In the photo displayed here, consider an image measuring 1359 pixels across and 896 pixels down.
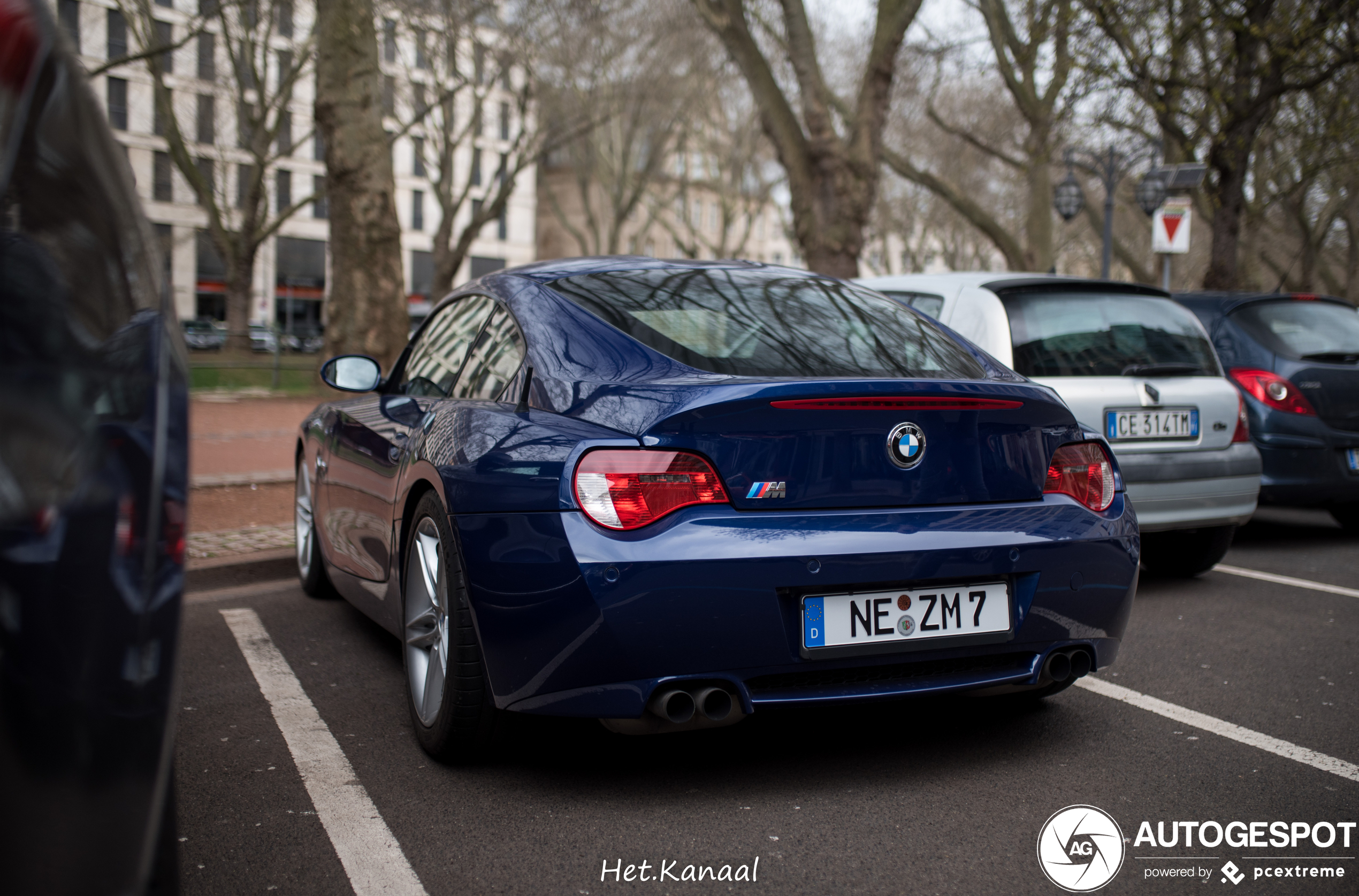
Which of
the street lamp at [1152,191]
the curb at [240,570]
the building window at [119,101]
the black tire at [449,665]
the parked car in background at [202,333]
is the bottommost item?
the parked car in background at [202,333]

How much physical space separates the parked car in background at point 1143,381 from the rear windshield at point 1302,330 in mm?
1245

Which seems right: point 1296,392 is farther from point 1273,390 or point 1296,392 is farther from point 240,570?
point 240,570

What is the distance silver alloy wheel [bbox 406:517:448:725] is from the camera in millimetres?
3232

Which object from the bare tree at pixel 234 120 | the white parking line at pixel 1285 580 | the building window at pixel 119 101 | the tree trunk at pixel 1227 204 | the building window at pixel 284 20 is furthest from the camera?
the building window at pixel 119 101

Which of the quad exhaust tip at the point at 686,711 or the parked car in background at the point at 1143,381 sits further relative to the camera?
the parked car in background at the point at 1143,381

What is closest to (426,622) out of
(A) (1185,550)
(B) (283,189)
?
(A) (1185,550)

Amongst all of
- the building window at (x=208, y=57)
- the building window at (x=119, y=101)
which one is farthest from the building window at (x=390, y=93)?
the building window at (x=119, y=101)

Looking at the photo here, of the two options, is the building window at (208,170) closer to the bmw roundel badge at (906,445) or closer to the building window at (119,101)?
the building window at (119,101)

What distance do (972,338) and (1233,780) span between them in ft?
9.94

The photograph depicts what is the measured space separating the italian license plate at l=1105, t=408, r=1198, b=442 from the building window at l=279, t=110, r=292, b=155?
87.7ft

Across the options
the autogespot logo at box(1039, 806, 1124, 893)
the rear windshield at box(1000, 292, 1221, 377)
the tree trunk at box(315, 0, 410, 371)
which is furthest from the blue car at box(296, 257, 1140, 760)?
the tree trunk at box(315, 0, 410, 371)

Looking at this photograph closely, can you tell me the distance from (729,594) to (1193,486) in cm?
383

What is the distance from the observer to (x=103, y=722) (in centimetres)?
141

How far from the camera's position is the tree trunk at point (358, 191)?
11211mm
